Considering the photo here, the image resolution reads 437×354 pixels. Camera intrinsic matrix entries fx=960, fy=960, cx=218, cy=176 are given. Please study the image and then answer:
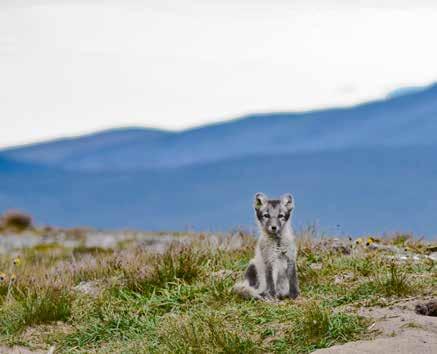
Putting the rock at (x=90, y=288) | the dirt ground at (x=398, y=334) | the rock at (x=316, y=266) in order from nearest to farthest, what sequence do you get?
the dirt ground at (x=398, y=334) < the rock at (x=316, y=266) < the rock at (x=90, y=288)

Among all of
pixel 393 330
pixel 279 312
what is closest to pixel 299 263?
pixel 279 312

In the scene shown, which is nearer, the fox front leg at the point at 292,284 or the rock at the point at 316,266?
the fox front leg at the point at 292,284

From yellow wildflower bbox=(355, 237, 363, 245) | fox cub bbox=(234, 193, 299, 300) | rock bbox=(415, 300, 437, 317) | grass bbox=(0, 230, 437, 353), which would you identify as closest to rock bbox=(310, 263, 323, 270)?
grass bbox=(0, 230, 437, 353)

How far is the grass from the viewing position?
8.53m

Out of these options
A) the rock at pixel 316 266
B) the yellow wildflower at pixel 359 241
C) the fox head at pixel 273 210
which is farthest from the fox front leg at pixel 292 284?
the yellow wildflower at pixel 359 241

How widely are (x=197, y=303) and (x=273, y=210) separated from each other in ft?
5.26

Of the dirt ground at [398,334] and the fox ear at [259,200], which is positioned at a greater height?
the fox ear at [259,200]

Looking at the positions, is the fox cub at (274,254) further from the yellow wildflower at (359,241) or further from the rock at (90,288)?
the yellow wildflower at (359,241)

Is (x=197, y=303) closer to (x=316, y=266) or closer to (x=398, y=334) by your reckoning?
(x=316, y=266)

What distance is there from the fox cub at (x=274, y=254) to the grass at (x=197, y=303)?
17cm

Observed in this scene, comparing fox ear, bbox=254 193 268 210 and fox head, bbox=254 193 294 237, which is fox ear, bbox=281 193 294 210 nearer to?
fox head, bbox=254 193 294 237

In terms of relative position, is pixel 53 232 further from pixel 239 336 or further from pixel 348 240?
pixel 239 336

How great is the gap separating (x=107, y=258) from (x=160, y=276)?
7.01 ft

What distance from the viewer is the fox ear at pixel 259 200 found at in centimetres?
909
